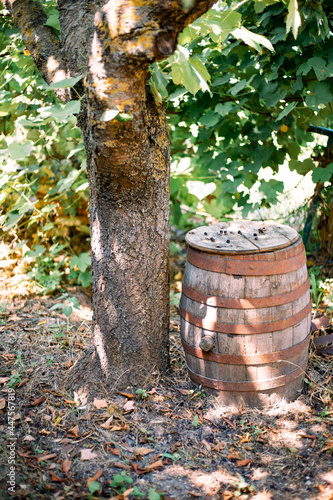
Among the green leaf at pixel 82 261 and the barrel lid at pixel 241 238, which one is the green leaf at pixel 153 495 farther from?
the green leaf at pixel 82 261

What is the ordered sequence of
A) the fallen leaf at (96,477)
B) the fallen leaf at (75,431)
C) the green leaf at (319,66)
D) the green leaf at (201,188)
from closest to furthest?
the fallen leaf at (96,477), the fallen leaf at (75,431), the green leaf at (319,66), the green leaf at (201,188)

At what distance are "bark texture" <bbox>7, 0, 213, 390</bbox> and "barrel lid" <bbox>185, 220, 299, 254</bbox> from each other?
0.23 metres

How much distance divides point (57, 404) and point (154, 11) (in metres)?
1.87

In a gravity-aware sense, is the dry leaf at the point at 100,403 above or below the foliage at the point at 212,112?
below

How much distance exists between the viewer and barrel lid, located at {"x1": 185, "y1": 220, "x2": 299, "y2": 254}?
6.72ft

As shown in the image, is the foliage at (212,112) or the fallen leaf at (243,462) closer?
the fallen leaf at (243,462)

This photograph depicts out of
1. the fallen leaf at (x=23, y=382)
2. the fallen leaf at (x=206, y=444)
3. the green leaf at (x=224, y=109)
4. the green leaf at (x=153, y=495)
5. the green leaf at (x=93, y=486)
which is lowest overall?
the fallen leaf at (x=206, y=444)

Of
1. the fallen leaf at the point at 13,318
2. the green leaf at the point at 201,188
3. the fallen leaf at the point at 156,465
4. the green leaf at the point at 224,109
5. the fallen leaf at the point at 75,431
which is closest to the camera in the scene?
the fallen leaf at the point at 156,465

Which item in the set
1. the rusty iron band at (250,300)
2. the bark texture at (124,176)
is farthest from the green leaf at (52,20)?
the rusty iron band at (250,300)

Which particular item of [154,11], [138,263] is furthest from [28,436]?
[154,11]

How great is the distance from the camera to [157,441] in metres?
1.98

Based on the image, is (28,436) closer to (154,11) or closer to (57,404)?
(57,404)

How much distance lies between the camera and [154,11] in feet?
4.92

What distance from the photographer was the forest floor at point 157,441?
1.71m
